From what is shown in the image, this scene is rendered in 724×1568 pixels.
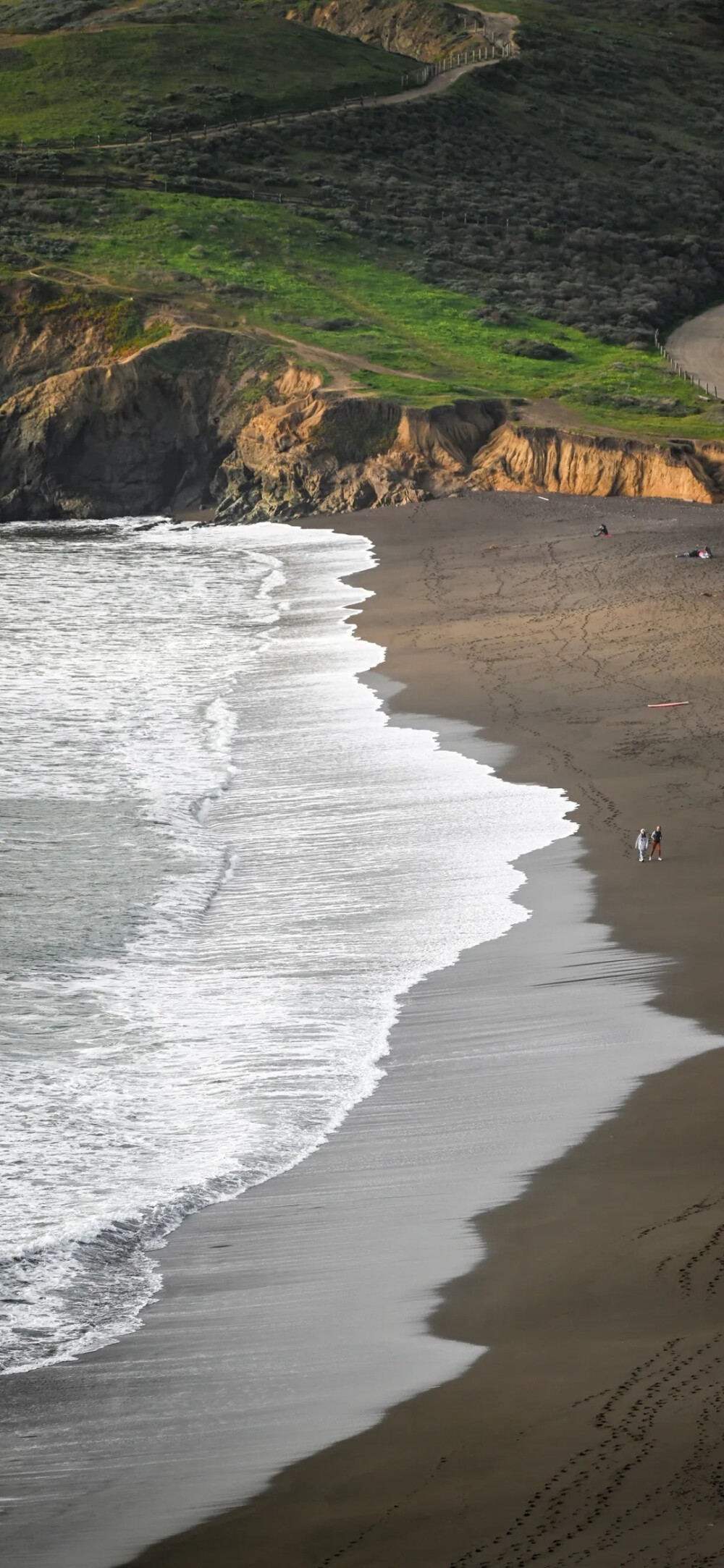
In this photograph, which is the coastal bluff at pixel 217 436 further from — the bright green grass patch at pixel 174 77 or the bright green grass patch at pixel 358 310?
the bright green grass patch at pixel 174 77

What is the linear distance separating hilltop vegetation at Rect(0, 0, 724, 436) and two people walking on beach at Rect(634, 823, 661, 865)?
38.9 meters

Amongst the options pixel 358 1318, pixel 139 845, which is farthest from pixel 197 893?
pixel 358 1318

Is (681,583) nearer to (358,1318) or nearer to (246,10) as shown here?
(358,1318)

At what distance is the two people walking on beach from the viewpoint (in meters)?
20.5

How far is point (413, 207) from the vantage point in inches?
3506

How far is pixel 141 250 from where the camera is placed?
76.9 meters

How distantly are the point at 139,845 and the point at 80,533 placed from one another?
139ft

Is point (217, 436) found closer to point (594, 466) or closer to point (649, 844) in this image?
point (594, 466)

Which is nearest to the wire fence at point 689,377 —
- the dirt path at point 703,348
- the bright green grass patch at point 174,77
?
the dirt path at point 703,348

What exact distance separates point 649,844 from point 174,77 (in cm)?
9245

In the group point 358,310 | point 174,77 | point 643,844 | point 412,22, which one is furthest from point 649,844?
point 412,22

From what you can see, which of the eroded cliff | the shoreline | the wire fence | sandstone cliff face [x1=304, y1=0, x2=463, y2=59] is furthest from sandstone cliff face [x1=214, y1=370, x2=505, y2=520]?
the eroded cliff

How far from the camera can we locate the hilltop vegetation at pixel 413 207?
70.2 meters

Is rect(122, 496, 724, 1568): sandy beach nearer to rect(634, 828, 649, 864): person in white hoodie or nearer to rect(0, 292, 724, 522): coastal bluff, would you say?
rect(634, 828, 649, 864): person in white hoodie
